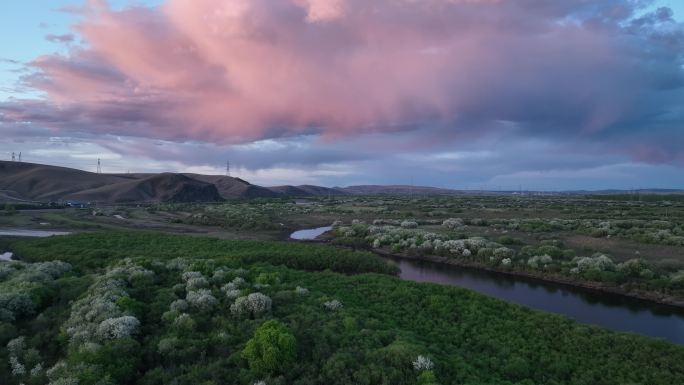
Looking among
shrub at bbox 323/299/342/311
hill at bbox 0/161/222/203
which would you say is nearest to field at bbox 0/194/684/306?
shrub at bbox 323/299/342/311

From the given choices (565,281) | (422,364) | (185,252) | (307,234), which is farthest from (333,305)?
(307,234)

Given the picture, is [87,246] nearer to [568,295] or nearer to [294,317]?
[294,317]

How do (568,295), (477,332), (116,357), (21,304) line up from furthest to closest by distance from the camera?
(568,295)
(477,332)
(21,304)
(116,357)

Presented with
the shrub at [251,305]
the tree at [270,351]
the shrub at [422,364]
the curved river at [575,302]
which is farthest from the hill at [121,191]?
the shrub at [422,364]

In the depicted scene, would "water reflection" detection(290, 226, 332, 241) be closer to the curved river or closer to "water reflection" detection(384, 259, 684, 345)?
the curved river

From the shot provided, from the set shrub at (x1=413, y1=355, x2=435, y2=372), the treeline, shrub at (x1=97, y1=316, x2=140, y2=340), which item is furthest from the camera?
the treeline

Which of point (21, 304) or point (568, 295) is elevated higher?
point (21, 304)

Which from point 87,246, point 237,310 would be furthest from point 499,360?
point 87,246
